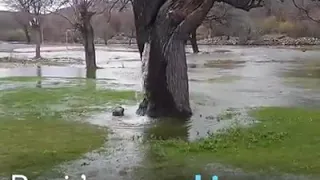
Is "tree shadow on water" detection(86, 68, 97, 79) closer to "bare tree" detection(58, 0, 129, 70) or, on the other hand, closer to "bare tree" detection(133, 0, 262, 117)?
"bare tree" detection(58, 0, 129, 70)

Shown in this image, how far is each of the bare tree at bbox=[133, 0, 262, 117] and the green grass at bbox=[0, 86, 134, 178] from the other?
218 centimetres

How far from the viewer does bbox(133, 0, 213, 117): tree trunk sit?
14.3 meters

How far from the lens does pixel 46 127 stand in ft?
42.9

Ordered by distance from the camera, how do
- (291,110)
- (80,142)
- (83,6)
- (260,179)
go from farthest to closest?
(83,6)
(291,110)
(80,142)
(260,179)

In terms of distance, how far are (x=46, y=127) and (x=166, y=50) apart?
3.71m

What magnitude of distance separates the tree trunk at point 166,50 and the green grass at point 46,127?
215 cm

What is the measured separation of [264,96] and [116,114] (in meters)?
6.87

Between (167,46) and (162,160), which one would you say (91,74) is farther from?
(162,160)

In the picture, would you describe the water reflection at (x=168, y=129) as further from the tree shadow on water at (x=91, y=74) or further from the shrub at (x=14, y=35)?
the shrub at (x=14, y=35)

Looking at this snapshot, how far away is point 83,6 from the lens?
105 ft

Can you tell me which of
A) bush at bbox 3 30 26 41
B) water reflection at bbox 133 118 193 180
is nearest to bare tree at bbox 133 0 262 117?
water reflection at bbox 133 118 193 180

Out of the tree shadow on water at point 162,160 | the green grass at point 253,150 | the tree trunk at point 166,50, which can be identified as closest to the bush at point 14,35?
the tree trunk at point 166,50

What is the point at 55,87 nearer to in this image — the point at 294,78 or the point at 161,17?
the point at 161,17

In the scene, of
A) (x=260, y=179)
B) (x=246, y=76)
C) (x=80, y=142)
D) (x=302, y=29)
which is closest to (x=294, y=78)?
(x=246, y=76)
